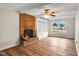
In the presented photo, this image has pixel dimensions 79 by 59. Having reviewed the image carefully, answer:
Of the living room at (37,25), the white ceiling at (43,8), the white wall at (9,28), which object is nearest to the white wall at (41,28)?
the living room at (37,25)

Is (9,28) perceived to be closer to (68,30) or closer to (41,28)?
(41,28)

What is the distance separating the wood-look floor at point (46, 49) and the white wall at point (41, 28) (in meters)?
0.13

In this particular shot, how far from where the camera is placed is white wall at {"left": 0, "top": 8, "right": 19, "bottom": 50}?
231cm

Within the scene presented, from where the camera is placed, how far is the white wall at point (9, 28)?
2309mm

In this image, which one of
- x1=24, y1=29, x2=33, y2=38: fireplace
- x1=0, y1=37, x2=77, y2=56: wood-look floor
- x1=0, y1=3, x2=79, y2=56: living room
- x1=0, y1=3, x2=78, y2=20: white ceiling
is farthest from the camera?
x1=24, y1=29, x2=33, y2=38: fireplace

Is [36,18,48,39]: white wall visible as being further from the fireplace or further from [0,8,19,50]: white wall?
[0,8,19,50]: white wall

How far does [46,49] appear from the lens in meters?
2.48

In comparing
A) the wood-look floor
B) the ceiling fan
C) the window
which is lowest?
the wood-look floor

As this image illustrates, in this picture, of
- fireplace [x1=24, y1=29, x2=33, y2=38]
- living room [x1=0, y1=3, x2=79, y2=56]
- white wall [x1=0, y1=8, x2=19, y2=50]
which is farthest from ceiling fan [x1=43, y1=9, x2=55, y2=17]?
white wall [x1=0, y1=8, x2=19, y2=50]

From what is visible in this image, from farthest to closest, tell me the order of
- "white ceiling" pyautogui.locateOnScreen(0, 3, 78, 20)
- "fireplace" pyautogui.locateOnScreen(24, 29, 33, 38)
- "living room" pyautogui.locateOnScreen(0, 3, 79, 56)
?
1. "fireplace" pyautogui.locateOnScreen(24, 29, 33, 38)
2. "living room" pyautogui.locateOnScreen(0, 3, 79, 56)
3. "white ceiling" pyautogui.locateOnScreen(0, 3, 78, 20)

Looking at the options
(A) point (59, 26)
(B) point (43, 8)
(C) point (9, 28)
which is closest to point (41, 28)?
(A) point (59, 26)

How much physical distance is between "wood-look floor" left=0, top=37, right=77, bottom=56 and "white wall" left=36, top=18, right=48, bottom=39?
132 millimetres

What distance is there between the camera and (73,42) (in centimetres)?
246

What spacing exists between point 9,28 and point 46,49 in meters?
1.00
